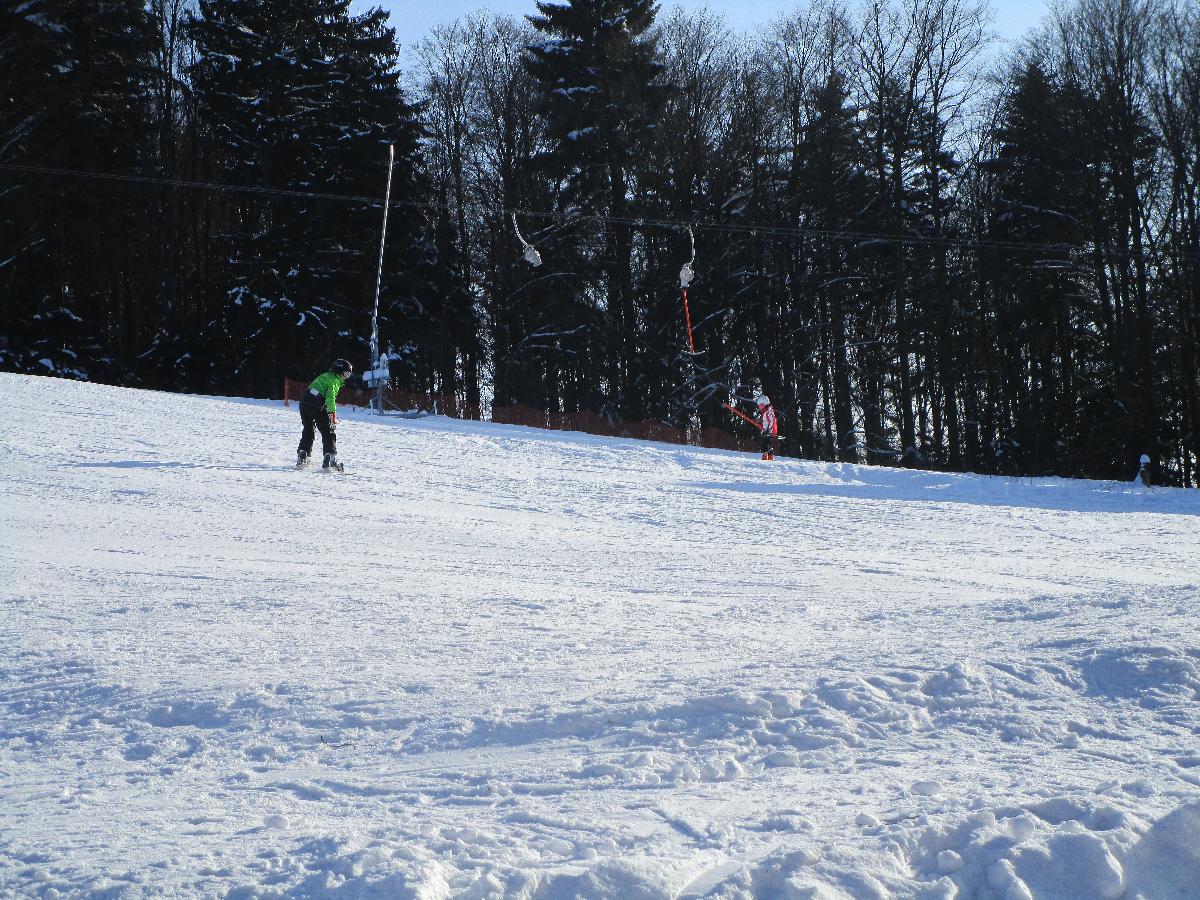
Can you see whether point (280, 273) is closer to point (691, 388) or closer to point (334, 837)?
point (691, 388)

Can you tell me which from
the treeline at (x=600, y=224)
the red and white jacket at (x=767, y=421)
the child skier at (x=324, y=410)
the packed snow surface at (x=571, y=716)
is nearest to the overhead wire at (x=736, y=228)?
the treeline at (x=600, y=224)

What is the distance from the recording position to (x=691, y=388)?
38.0 m

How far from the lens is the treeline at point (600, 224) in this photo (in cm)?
3478

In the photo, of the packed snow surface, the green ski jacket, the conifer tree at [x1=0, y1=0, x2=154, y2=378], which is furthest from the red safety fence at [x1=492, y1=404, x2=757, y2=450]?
the packed snow surface

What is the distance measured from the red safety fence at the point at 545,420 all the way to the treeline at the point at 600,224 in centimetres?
508

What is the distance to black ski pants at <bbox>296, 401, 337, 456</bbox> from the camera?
15.5m

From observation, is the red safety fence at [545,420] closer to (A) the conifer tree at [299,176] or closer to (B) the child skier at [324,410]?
(A) the conifer tree at [299,176]

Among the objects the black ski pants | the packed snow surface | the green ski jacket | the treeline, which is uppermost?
the treeline

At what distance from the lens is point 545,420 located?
30219mm

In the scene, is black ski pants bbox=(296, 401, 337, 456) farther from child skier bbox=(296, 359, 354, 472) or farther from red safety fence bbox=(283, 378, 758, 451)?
red safety fence bbox=(283, 378, 758, 451)

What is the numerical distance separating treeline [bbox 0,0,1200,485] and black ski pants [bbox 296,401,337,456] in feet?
62.9

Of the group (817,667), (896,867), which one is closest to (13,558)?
(817,667)

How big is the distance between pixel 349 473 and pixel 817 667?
38.0 ft

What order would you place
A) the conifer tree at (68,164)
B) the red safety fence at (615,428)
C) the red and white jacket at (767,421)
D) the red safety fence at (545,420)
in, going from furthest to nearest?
the conifer tree at (68,164) → the red safety fence at (615,428) → the red safety fence at (545,420) → the red and white jacket at (767,421)
